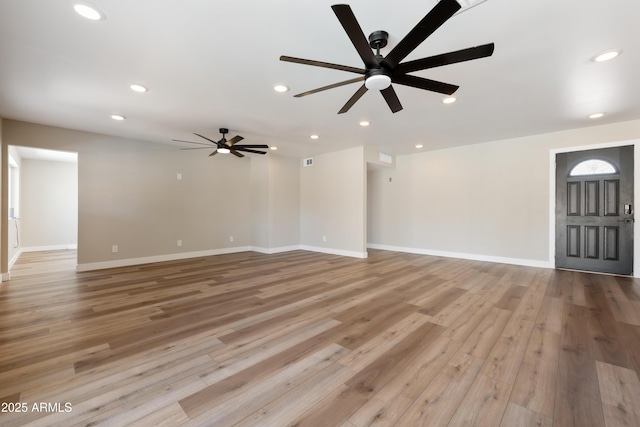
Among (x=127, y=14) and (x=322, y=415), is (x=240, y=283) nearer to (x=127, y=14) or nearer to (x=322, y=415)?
(x=322, y=415)

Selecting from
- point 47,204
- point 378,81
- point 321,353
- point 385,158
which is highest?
point 385,158

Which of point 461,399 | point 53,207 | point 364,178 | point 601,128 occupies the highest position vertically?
point 601,128

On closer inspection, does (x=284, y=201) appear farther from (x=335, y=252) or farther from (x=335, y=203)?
(x=335, y=252)

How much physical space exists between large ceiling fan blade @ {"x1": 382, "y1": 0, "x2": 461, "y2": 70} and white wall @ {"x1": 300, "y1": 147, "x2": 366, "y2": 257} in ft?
14.0

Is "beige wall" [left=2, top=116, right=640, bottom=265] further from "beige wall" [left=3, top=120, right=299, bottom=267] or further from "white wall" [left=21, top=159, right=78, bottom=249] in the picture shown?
"white wall" [left=21, top=159, right=78, bottom=249]

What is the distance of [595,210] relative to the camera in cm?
476

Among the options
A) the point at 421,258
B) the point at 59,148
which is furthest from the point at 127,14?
the point at 421,258

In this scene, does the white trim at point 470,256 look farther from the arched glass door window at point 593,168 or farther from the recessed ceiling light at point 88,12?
the recessed ceiling light at point 88,12

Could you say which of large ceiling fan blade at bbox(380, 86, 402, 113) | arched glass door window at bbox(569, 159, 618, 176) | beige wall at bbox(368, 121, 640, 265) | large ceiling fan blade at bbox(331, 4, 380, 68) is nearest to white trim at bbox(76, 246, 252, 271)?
beige wall at bbox(368, 121, 640, 265)

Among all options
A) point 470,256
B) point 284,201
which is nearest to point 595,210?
point 470,256

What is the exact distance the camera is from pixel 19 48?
2447 mm

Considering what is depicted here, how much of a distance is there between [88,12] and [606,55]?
4625mm

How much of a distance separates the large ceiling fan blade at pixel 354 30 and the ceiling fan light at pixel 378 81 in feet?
0.28

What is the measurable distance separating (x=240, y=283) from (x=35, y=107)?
3.98 m
